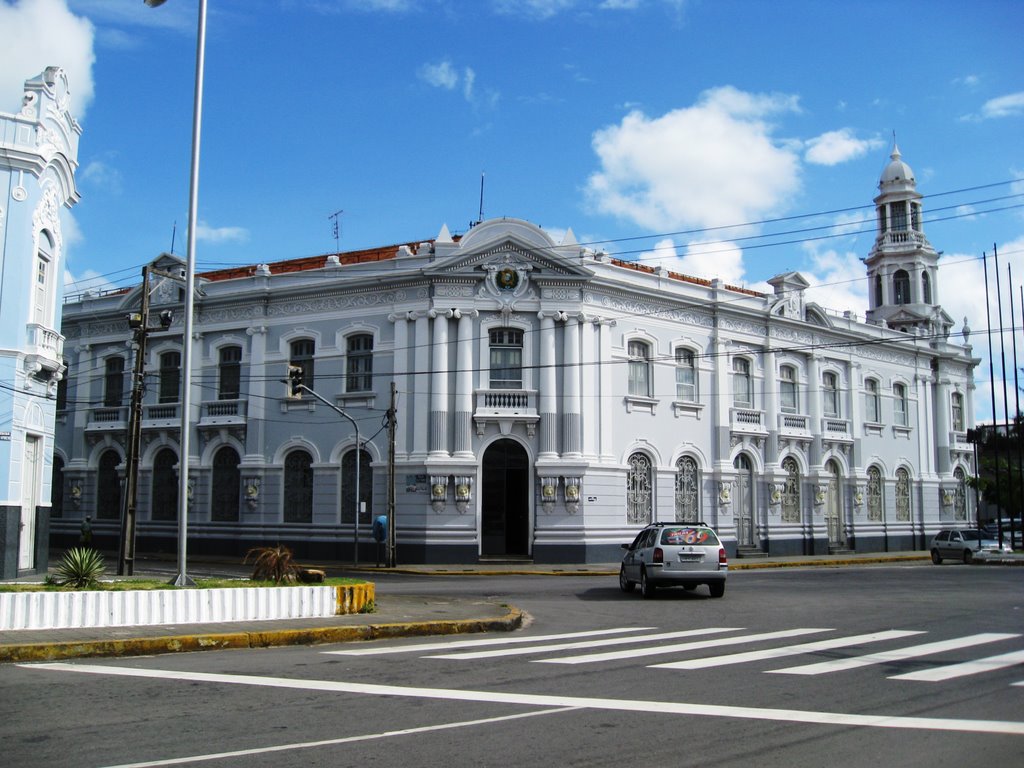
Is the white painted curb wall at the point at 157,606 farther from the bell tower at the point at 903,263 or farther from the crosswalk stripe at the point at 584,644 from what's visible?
the bell tower at the point at 903,263

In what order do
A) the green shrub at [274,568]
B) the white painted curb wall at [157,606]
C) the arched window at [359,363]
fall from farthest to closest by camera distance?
the arched window at [359,363] → the green shrub at [274,568] → the white painted curb wall at [157,606]

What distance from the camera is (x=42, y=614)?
13195 millimetres

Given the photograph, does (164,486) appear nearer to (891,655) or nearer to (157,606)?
(157,606)

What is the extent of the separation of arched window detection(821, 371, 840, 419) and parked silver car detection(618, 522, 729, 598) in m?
23.4

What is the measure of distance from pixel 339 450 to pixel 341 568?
5237 mm

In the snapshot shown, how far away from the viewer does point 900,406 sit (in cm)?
4738

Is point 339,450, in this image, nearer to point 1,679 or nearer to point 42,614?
point 42,614

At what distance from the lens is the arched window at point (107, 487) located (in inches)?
1563

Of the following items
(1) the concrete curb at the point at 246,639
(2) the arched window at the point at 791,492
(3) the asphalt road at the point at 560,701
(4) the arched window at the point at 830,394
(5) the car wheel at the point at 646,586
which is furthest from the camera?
(4) the arched window at the point at 830,394

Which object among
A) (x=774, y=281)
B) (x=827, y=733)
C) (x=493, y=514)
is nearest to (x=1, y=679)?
(x=827, y=733)

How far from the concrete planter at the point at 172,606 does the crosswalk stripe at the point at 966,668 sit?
28.5ft

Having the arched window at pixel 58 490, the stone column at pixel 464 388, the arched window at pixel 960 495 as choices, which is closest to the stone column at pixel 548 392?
the stone column at pixel 464 388

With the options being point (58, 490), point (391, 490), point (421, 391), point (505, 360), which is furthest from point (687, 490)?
point (58, 490)

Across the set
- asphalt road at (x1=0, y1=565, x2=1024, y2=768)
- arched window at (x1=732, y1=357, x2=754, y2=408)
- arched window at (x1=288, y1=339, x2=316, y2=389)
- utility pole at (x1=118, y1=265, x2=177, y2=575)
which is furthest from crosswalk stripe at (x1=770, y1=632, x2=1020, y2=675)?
arched window at (x1=288, y1=339, x2=316, y2=389)
